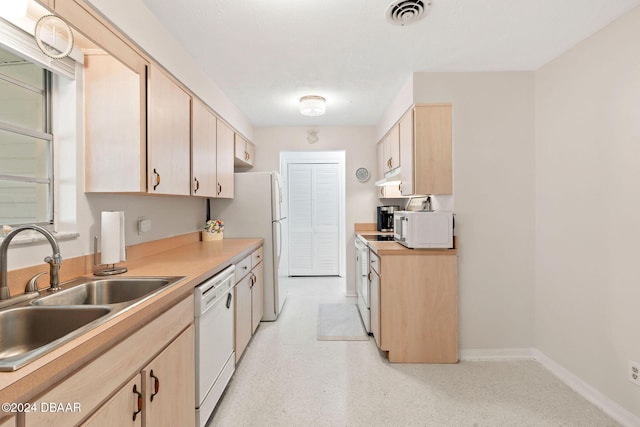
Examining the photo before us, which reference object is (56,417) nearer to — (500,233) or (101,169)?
(101,169)

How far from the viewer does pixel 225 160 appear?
3148 mm

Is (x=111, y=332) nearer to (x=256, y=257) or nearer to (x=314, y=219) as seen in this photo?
(x=256, y=257)

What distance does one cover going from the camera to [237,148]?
3.63m

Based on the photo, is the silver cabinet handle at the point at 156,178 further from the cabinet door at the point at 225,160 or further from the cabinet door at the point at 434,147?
the cabinet door at the point at 434,147

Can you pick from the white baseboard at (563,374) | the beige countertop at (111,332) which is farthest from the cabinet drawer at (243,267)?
the white baseboard at (563,374)

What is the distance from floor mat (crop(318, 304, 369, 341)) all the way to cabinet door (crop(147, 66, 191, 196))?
1.88 m

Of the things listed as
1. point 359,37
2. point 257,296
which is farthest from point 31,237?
point 359,37

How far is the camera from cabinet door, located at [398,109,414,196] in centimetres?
262

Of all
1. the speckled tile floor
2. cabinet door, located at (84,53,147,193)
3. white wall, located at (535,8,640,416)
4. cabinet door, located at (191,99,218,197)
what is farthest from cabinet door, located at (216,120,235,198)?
white wall, located at (535,8,640,416)

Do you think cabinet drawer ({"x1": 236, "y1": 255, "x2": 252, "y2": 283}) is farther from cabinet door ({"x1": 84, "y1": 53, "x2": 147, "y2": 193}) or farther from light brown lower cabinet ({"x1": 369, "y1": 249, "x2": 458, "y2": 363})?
light brown lower cabinet ({"x1": 369, "y1": 249, "x2": 458, "y2": 363})

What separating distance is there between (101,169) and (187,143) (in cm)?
70

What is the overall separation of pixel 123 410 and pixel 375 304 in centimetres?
206

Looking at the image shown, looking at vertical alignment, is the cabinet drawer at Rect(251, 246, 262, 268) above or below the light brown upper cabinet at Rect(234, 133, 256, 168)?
below

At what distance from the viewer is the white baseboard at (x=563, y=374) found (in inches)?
72.1
